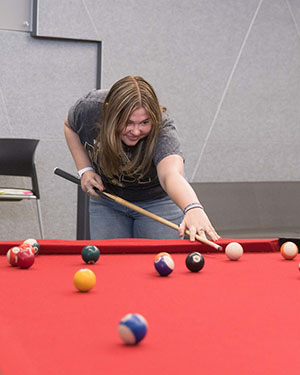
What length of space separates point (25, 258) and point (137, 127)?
848 mm

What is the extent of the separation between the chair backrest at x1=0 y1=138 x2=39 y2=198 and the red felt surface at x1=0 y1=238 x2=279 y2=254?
2.25 metres

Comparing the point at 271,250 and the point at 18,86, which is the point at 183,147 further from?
the point at 271,250

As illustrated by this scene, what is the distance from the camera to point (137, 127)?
2.18m

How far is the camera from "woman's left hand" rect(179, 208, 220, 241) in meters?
1.89

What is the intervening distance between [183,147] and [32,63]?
140 centimetres

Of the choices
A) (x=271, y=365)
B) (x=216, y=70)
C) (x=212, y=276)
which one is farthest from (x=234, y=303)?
(x=216, y=70)

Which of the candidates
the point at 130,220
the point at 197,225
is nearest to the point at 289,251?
the point at 197,225

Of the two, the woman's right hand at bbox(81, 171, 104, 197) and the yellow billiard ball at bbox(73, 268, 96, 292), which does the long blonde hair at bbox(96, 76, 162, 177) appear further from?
the yellow billiard ball at bbox(73, 268, 96, 292)

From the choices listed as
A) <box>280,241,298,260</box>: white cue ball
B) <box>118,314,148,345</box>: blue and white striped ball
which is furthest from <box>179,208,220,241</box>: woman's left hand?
<box>118,314,148,345</box>: blue and white striped ball

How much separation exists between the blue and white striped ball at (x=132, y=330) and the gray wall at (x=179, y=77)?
362 centimetres

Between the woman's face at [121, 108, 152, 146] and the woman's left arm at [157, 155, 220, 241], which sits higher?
the woman's face at [121, 108, 152, 146]

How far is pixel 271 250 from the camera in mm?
1939

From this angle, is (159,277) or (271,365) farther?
(159,277)

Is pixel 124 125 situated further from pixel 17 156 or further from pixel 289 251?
pixel 17 156
